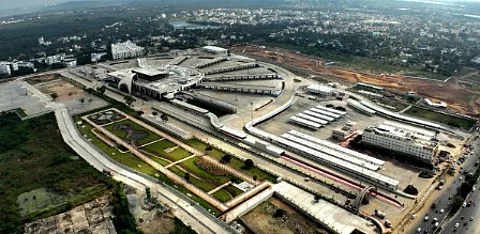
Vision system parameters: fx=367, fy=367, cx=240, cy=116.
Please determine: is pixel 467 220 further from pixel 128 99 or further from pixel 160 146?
pixel 128 99

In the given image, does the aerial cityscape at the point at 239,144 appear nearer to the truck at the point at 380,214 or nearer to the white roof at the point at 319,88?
the truck at the point at 380,214

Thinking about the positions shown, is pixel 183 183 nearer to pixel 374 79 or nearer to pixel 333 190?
pixel 333 190

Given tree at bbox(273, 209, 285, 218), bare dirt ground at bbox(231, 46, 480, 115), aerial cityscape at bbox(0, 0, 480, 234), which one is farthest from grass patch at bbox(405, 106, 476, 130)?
tree at bbox(273, 209, 285, 218)

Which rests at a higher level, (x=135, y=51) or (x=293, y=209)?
(x=135, y=51)

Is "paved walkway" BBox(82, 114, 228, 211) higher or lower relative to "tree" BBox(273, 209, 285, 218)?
higher

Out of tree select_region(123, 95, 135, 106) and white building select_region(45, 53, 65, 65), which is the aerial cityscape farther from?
tree select_region(123, 95, 135, 106)

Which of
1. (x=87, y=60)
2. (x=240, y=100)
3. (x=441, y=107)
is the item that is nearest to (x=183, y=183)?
(x=240, y=100)
